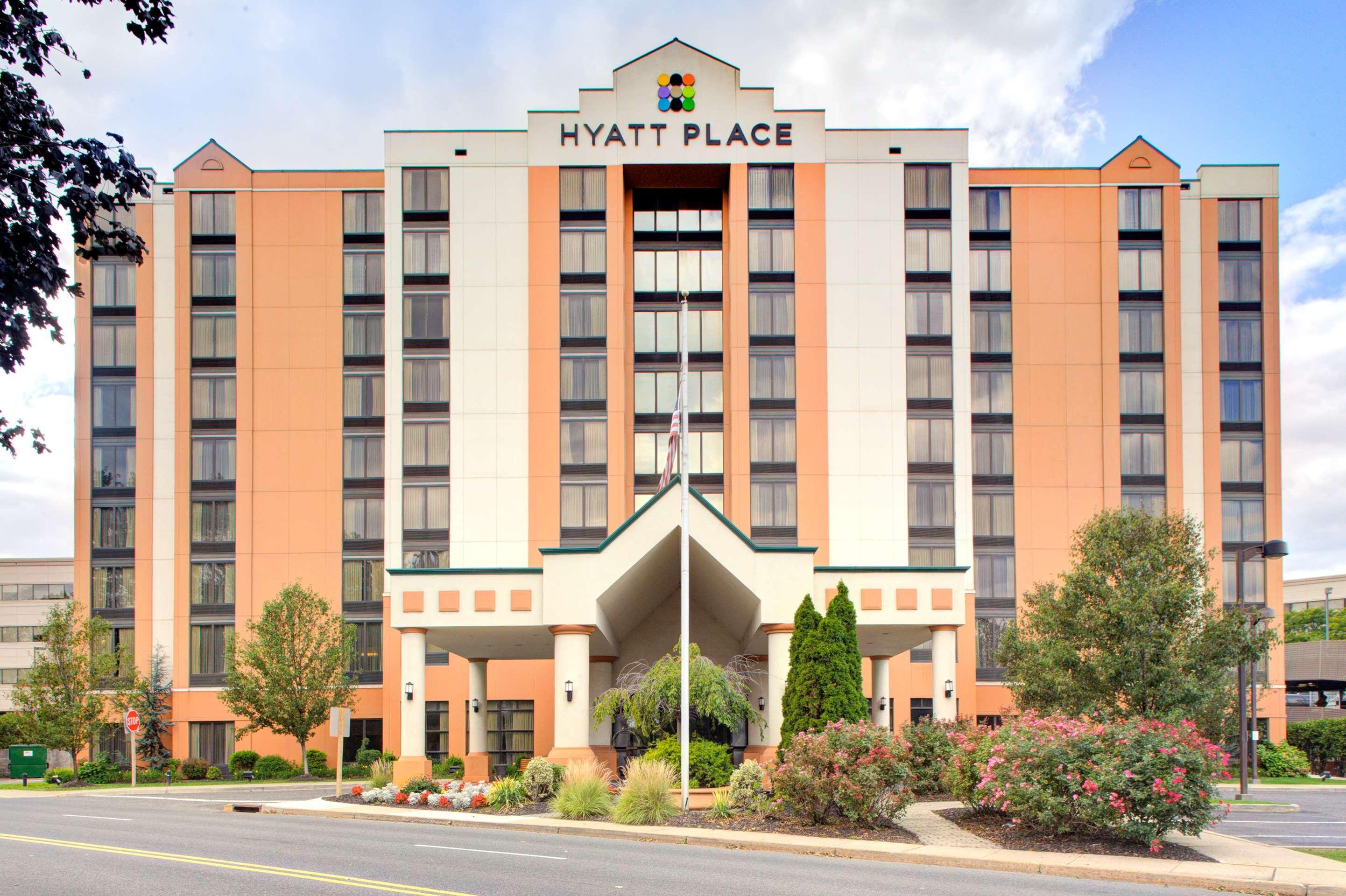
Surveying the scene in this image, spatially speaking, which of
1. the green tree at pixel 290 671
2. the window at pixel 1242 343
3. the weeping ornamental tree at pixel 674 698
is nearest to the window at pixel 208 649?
the green tree at pixel 290 671

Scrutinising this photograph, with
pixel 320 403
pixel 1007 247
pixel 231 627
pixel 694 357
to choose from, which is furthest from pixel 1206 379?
pixel 231 627

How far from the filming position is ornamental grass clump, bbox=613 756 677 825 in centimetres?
2221

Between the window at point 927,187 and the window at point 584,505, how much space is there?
2035cm

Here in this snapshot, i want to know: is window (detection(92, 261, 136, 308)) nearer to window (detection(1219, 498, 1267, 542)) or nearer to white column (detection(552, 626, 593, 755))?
white column (detection(552, 626, 593, 755))

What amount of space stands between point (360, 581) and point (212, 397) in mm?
11657

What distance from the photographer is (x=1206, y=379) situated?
53.2 meters

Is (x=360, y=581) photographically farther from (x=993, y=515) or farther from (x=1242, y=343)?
(x=1242, y=343)

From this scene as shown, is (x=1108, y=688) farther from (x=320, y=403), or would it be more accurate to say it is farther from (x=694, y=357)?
(x=320, y=403)

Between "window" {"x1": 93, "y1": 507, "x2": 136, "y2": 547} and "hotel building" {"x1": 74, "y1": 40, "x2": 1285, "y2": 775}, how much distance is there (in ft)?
0.42

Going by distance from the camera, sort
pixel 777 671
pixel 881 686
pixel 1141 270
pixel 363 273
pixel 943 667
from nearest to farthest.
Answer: pixel 777 671 → pixel 943 667 → pixel 881 686 → pixel 1141 270 → pixel 363 273

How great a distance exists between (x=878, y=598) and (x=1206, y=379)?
31586mm

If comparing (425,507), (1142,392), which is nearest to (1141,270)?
(1142,392)

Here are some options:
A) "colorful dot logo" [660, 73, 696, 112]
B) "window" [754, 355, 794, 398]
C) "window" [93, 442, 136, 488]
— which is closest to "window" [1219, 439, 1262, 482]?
"window" [754, 355, 794, 398]

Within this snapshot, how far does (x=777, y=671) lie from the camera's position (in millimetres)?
28391
